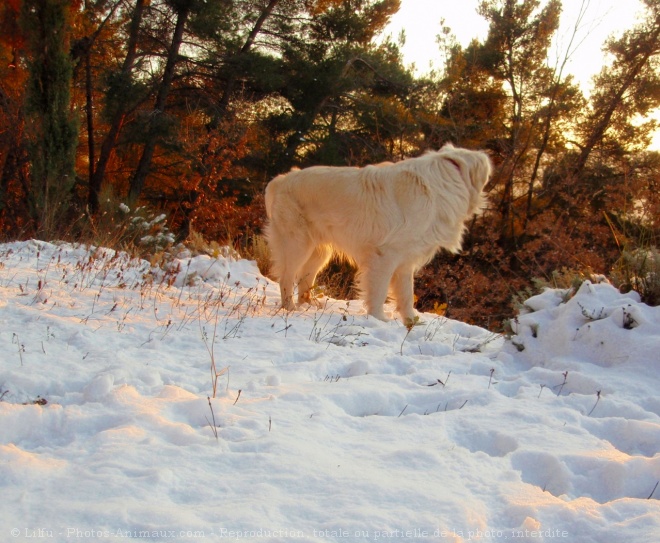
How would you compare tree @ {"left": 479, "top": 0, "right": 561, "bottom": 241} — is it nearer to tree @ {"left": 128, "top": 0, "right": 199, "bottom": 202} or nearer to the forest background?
the forest background

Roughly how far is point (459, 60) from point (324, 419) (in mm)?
16863

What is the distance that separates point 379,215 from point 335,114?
13125 millimetres

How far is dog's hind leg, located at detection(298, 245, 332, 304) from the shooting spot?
5902 millimetres

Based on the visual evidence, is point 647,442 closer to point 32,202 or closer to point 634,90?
point 32,202

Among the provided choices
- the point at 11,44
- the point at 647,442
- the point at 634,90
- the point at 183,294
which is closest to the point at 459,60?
the point at 634,90

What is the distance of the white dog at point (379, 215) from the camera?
5.21 meters

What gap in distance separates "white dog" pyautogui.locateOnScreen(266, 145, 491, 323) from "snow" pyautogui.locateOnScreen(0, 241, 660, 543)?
132 centimetres

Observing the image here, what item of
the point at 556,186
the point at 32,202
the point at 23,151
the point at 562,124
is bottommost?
the point at 32,202

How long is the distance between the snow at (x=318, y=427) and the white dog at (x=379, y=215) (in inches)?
51.8

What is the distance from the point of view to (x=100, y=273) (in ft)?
16.5

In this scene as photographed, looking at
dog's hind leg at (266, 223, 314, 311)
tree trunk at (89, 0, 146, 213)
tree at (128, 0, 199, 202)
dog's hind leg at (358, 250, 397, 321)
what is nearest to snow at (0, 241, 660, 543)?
dog's hind leg at (358, 250, 397, 321)

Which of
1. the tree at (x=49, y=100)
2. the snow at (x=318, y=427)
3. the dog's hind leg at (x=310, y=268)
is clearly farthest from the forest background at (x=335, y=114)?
the snow at (x=318, y=427)

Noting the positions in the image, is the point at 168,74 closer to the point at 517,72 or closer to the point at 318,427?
the point at 517,72

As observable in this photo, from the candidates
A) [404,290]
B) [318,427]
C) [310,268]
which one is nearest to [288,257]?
[310,268]
